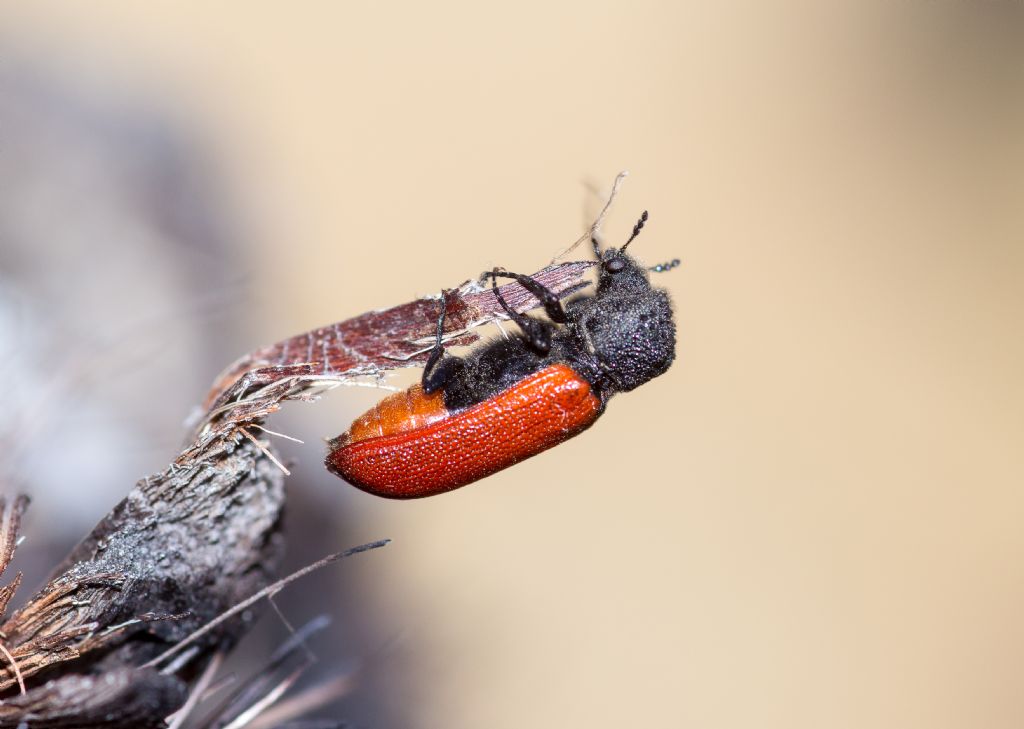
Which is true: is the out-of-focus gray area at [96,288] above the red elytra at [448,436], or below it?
above

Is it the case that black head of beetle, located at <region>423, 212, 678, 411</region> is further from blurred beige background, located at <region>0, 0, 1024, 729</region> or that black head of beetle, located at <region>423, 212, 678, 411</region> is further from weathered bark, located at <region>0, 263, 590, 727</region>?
blurred beige background, located at <region>0, 0, 1024, 729</region>

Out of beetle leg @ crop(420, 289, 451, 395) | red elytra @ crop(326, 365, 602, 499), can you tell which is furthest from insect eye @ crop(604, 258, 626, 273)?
beetle leg @ crop(420, 289, 451, 395)

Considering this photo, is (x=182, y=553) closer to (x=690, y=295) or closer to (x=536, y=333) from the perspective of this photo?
(x=536, y=333)

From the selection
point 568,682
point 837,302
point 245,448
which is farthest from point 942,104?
point 245,448

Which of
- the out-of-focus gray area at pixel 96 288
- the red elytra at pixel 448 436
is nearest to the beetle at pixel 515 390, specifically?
the red elytra at pixel 448 436

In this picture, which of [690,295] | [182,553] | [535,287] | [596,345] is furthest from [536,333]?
[690,295]

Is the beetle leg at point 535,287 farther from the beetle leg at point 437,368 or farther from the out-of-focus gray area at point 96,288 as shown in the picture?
the out-of-focus gray area at point 96,288

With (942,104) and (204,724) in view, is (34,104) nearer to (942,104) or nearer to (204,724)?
(204,724)
